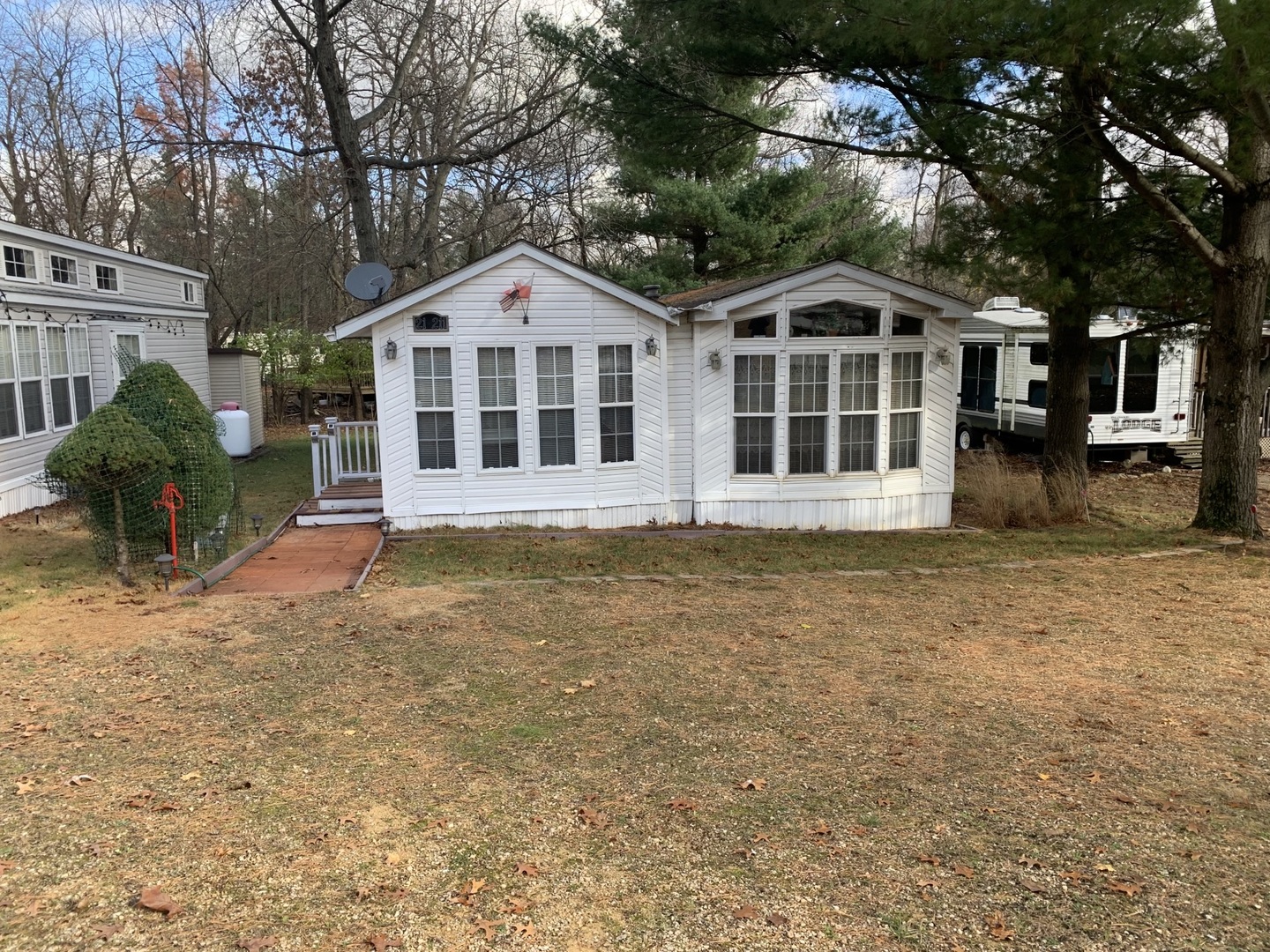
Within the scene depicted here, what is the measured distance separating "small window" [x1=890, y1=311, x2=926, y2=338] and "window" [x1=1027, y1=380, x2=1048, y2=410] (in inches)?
279

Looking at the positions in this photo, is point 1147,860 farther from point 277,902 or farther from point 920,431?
point 920,431

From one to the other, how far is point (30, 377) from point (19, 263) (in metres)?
1.68

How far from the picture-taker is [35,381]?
13.1 metres

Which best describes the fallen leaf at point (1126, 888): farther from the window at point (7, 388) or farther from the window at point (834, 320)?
the window at point (7, 388)

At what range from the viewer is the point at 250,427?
787 inches

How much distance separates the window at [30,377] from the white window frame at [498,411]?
6665 millimetres

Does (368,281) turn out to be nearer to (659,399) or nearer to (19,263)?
(659,399)

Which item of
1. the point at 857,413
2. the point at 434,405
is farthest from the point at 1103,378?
the point at 434,405

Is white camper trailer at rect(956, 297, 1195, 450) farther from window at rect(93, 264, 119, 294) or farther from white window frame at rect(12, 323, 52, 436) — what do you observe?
window at rect(93, 264, 119, 294)

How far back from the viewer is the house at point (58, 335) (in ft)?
40.3

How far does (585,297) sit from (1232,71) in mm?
6794

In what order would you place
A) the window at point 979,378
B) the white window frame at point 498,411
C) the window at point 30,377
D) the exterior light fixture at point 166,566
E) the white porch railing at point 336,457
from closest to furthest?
the exterior light fixture at point 166,566
the white window frame at point 498,411
the window at point 30,377
the white porch railing at point 336,457
the window at point 979,378

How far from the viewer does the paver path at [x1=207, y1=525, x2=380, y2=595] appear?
8766 millimetres

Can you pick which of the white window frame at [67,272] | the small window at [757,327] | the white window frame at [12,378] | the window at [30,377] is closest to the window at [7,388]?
the white window frame at [12,378]
